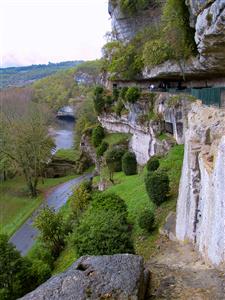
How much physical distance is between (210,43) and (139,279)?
11.6 m

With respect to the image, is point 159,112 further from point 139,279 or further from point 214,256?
point 139,279

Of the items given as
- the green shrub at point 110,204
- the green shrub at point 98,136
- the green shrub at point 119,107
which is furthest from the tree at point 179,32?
the green shrub at point 98,136

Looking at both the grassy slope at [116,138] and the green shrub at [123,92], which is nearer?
the green shrub at [123,92]

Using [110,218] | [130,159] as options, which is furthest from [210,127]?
[130,159]

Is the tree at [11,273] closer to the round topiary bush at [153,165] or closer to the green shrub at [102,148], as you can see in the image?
the round topiary bush at [153,165]

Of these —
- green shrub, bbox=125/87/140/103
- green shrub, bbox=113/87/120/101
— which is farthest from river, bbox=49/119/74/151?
green shrub, bbox=125/87/140/103

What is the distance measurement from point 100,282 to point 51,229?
1459 centimetres

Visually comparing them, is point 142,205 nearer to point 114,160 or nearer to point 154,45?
point 114,160

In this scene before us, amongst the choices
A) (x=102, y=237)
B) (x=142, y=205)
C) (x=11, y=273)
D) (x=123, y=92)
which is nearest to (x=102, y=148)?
(x=123, y=92)

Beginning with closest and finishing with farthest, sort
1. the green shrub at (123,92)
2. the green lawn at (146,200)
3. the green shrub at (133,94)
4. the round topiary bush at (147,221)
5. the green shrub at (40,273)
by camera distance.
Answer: the green shrub at (40,273)
the green lawn at (146,200)
the round topiary bush at (147,221)
the green shrub at (133,94)
the green shrub at (123,92)

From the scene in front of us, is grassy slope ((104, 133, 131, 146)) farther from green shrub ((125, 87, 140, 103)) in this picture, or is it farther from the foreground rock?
the foreground rock

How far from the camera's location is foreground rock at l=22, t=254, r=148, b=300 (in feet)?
26.4

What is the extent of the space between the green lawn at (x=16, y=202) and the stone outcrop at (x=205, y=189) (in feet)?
69.2

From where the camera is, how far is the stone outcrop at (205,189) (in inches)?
396
